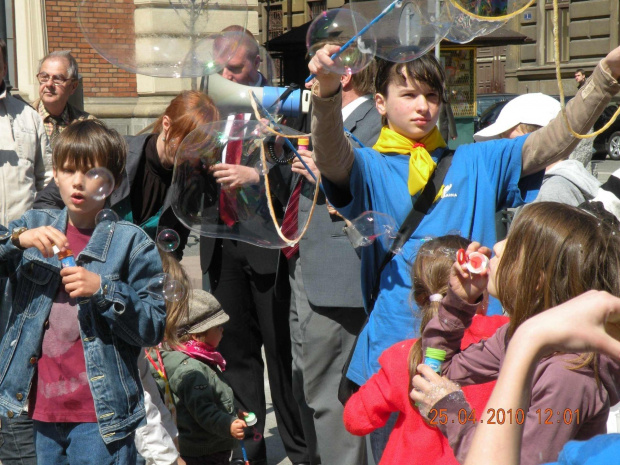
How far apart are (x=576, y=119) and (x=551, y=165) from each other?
39.7 inches

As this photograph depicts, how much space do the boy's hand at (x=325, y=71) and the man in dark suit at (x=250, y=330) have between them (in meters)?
1.73

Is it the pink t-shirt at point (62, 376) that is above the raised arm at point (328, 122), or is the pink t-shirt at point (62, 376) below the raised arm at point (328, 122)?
below

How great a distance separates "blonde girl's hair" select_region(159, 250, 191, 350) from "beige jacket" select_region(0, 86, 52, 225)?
1.38 m

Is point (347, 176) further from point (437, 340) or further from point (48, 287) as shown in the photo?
point (48, 287)

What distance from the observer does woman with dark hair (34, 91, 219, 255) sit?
3.95 m

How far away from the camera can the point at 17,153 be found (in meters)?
4.95

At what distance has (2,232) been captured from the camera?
291cm

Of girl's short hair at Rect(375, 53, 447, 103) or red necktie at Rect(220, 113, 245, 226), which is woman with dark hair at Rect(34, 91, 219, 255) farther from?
girl's short hair at Rect(375, 53, 447, 103)

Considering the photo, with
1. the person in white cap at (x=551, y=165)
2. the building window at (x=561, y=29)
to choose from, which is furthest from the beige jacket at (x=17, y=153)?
the building window at (x=561, y=29)

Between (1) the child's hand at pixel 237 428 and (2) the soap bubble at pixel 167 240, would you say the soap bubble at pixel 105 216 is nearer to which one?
(2) the soap bubble at pixel 167 240

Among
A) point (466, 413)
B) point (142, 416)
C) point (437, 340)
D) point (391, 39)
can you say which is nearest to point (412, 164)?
point (391, 39)

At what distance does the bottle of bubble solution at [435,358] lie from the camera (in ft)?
7.51

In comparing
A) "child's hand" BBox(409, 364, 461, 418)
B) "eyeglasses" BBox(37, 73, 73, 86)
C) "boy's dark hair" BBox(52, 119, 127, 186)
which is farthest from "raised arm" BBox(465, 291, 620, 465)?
"eyeglasses" BBox(37, 73, 73, 86)

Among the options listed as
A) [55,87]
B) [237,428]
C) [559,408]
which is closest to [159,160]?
[237,428]
